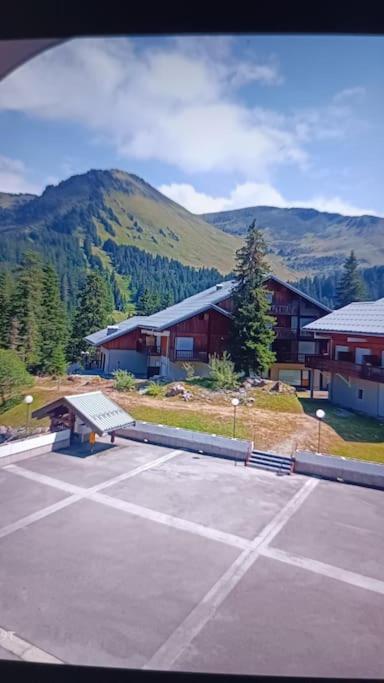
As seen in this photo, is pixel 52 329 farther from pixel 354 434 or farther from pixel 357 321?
pixel 354 434

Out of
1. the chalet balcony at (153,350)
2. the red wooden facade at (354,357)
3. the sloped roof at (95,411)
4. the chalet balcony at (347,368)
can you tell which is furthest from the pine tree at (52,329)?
the red wooden facade at (354,357)

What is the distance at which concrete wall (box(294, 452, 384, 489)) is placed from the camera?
408 inches

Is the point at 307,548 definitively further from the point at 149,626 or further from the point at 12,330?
the point at 12,330

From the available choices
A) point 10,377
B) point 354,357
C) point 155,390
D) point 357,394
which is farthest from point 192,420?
point 10,377

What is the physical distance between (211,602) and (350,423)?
33.0ft

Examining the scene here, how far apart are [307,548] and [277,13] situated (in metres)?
7.76

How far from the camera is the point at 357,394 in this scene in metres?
15.8

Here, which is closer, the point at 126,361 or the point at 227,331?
the point at 227,331

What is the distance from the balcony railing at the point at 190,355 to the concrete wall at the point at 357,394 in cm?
653

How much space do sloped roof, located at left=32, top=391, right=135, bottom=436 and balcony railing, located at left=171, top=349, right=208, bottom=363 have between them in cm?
762

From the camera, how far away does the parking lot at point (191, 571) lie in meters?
4.72

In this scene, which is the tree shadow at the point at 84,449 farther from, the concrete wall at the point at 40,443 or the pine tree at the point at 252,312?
the pine tree at the point at 252,312

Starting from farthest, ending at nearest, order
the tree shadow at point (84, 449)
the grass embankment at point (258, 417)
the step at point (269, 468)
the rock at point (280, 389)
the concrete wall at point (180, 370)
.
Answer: the concrete wall at point (180, 370), the rock at point (280, 389), the grass embankment at point (258, 417), the tree shadow at point (84, 449), the step at point (269, 468)

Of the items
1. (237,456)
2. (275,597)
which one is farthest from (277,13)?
(237,456)
